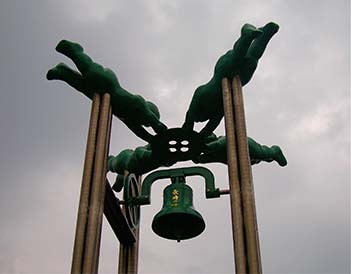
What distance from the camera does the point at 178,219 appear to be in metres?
11.5

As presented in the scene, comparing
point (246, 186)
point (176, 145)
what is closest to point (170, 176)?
point (176, 145)

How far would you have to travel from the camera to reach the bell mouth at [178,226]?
37.3 feet

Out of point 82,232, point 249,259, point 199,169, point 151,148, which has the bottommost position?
point 249,259

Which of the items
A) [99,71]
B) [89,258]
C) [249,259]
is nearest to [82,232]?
[89,258]

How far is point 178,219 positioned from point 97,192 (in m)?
2.12

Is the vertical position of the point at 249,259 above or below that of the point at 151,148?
below

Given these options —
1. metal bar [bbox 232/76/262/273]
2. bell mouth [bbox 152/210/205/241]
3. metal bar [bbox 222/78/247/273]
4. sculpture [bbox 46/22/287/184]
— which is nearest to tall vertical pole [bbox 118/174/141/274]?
bell mouth [bbox 152/210/205/241]

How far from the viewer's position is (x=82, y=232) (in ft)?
31.9

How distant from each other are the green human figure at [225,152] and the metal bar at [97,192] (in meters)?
2.72

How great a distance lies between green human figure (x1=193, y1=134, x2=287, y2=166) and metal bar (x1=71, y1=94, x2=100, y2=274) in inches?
114

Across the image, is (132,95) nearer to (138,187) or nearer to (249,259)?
(138,187)

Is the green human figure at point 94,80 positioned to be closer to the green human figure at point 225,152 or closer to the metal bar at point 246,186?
the green human figure at point 225,152

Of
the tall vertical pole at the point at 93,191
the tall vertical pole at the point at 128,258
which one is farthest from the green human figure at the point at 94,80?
the tall vertical pole at the point at 128,258

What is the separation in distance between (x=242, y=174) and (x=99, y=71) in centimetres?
399
